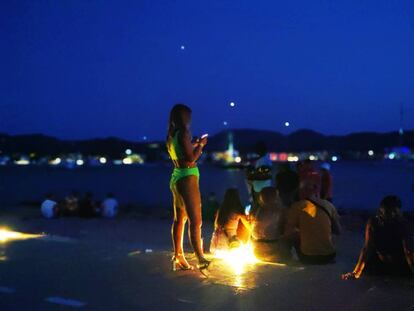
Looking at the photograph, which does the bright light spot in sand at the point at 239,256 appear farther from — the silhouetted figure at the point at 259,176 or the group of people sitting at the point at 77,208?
the group of people sitting at the point at 77,208

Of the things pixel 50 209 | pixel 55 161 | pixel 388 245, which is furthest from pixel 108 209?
pixel 55 161

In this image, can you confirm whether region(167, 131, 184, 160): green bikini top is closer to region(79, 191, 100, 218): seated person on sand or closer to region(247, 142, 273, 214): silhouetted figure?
region(247, 142, 273, 214): silhouetted figure

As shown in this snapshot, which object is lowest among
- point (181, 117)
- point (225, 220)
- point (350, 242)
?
point (350, 242)

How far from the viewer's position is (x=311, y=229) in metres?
6.82

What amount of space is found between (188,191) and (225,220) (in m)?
1.34

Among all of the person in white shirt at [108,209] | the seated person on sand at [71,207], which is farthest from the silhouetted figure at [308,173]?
the seated person on sand at [71,207]

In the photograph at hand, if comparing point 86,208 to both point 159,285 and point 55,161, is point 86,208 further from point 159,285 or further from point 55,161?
point 55,161

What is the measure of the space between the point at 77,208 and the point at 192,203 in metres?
9.35

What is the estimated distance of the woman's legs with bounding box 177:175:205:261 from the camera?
6.42 meters

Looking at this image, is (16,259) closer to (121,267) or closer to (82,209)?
(121,267)

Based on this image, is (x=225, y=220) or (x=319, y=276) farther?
(x=225, y=220)

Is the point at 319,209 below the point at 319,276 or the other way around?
the other way around

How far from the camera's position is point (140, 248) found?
326 inches

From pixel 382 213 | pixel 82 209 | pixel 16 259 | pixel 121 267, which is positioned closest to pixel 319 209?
pixel 382 213
